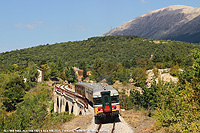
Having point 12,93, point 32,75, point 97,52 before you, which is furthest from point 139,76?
point 97,52

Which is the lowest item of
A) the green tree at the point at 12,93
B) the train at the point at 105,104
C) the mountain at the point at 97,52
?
the green tree at the point at 12,93

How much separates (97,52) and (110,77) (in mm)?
62689

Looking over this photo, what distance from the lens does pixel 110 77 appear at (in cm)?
8625

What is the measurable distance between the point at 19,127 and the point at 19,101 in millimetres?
48492

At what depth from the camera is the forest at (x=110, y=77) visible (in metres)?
11.8

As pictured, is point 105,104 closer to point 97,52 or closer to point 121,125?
point 121,125

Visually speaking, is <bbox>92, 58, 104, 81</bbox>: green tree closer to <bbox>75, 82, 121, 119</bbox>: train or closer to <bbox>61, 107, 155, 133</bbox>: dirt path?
<bbox>61, 107, 155, 133</bbox>: dirt path

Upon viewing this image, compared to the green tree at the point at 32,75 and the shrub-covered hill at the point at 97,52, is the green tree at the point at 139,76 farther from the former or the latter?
the green tree at the point at 32,75

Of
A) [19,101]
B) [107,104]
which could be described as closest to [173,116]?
[107,104]

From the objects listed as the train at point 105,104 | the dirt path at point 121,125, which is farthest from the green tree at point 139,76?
the train at point 105,104

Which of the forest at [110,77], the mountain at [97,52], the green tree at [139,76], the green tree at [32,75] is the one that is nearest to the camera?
the forest at [110,77]

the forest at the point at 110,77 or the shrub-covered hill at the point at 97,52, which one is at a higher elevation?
the shrub-covered hill at the point at 97,52

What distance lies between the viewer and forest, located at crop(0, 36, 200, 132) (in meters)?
11.8

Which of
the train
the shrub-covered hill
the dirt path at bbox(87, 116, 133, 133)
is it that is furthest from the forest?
the train
